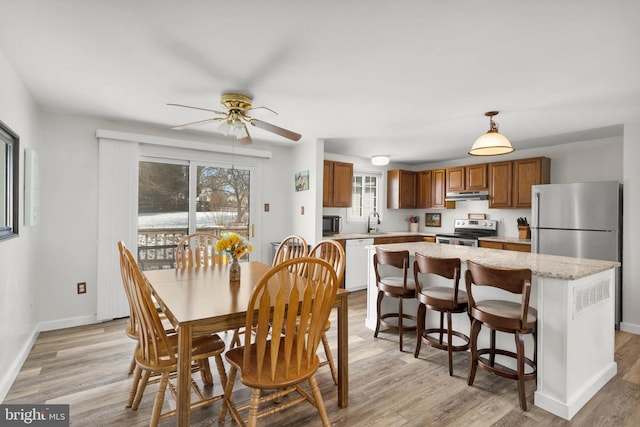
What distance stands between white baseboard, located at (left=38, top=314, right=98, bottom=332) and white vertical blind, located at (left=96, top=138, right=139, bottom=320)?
0.30 ft

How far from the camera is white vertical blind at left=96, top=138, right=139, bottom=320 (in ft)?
11.8

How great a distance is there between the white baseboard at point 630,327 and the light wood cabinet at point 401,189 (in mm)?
3483

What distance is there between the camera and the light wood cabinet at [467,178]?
531 cm

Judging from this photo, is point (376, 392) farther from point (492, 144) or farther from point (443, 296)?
point (492, 144)

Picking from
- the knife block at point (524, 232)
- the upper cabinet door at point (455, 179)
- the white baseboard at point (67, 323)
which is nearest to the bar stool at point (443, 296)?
the knife block at point (524, 232)

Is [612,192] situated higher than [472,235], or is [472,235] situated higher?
[612,192]

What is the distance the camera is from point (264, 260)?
477 cm

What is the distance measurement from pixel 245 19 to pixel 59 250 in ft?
10.7

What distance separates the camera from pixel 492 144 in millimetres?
2922

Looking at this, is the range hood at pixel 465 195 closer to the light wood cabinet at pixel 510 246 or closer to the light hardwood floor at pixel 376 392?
the light wood cabinet at pixel 510 246

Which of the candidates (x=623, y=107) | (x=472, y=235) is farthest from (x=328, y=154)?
(x=623, y=107)

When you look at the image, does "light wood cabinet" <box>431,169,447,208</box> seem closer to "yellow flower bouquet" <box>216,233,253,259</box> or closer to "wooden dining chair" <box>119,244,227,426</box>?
"yellow flower bouquet" <box>216,233,253,259</box>

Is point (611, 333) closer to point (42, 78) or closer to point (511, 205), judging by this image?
point (511, 205)

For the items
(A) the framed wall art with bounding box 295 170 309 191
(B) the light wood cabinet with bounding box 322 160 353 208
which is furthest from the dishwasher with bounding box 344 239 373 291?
(A) the framed wall art with bounding box 295 170 309 191
